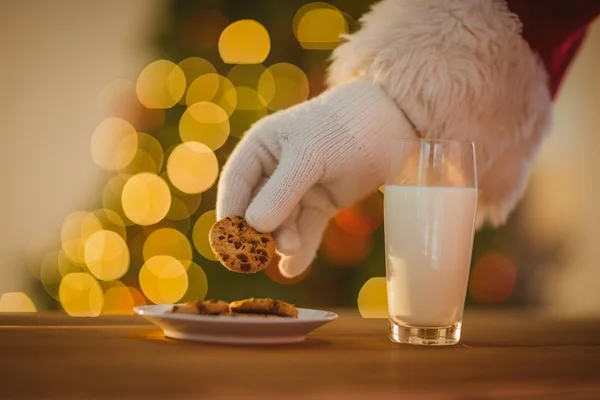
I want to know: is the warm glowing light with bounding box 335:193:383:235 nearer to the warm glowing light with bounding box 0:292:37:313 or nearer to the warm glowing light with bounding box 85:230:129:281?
the warm glowing light with bounding box 85:230:129:281

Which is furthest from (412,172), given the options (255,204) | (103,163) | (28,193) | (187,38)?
(28,193)

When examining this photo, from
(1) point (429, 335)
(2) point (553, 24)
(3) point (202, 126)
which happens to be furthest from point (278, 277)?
(1) point (429, 335)

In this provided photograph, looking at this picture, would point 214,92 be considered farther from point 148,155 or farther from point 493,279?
point 493,279

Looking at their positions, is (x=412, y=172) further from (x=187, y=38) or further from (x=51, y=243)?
(x=51, y=243)

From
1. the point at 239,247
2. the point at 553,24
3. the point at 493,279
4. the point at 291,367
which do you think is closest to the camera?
the point at 291,367

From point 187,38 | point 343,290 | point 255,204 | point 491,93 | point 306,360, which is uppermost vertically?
point 187,38
